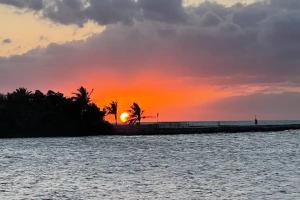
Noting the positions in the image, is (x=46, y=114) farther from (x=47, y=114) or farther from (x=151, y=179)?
(x=151, y=179)

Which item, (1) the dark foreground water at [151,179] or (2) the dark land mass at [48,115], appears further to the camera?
(2) the dark land mass at [48,115]

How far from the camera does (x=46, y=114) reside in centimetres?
16888

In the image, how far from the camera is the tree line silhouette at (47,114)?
550 ft

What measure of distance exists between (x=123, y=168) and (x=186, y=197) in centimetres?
2915

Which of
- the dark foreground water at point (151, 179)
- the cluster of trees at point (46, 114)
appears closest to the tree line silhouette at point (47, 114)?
the cluster of trees at point (46, 114)

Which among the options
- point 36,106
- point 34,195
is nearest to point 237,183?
point 34,195

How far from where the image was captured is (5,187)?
177ft

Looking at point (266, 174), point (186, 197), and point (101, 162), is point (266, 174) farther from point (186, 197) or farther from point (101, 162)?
point (101, 162)

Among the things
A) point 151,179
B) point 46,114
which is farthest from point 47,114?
point 151,179

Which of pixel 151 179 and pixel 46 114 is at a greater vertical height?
pixel 46 114

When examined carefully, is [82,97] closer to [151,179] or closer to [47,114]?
[47,114]

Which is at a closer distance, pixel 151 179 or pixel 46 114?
pixel 151 179

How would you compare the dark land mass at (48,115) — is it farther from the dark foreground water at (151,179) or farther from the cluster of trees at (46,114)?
the dark foreground water at (151,179)

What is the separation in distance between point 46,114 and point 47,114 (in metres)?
0.29
